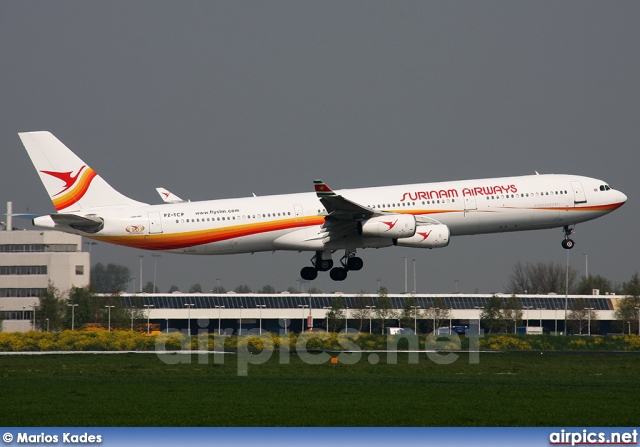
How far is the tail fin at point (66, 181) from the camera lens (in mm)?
58844

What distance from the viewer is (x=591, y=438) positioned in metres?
28.5

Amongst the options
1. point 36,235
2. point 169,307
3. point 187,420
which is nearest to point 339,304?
point 169,307

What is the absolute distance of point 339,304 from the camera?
11150cm

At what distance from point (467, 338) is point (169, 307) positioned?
61442 mm

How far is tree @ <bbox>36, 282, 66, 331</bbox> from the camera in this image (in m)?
93.4

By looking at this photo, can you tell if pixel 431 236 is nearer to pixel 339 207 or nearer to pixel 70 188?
pixel 339 207

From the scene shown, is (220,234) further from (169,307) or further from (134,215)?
(169,307)

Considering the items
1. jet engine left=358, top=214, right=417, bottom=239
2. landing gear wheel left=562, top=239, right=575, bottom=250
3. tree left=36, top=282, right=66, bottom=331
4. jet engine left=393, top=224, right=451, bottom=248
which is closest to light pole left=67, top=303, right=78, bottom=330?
tree left=36, top=282, right=66, bottom=331

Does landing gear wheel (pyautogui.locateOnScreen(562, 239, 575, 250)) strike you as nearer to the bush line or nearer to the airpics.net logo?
the bush line

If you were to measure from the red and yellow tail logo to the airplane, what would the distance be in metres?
0.06

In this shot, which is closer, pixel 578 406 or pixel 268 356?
pixel 578 406

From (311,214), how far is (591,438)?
32.1 m

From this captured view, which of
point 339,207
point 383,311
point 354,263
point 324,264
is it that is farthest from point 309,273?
point 383,311

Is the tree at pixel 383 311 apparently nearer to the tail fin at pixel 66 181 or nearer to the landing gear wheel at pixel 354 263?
the landing gear wheel at pixel 354 263
